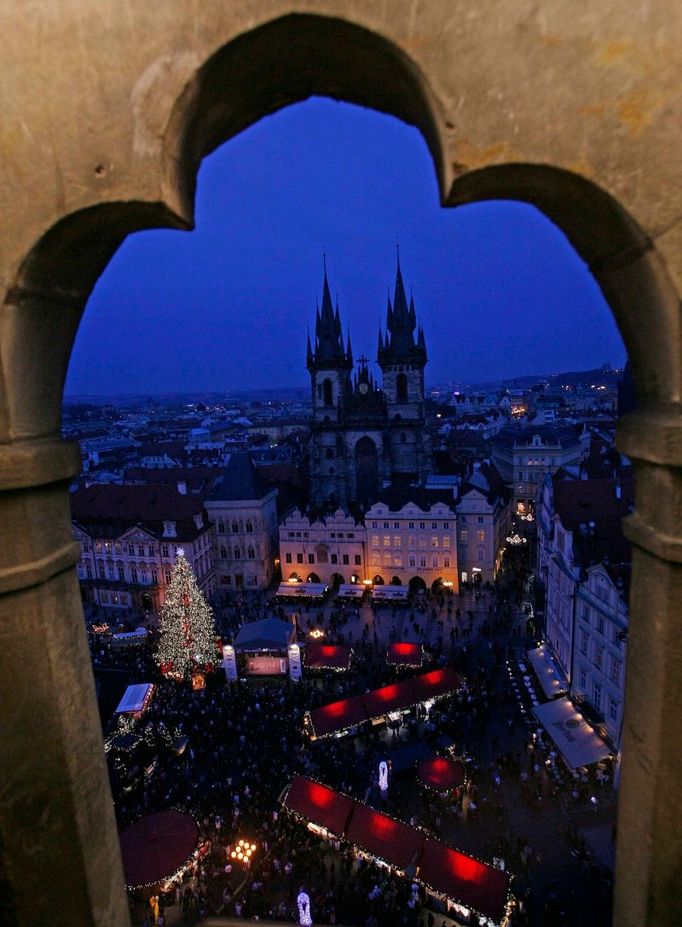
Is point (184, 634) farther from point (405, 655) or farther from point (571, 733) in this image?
point (571, 733)

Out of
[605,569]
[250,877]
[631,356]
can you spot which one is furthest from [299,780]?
[631,356]

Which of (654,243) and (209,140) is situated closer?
(654,243)

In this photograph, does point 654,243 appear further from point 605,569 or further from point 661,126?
point 605,569

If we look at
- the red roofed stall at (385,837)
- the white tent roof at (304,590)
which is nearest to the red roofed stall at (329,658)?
the red roofed stall at (385,837)

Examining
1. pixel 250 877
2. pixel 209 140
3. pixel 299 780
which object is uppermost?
pixel 209 140

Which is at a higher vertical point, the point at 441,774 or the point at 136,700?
the point at 136,700

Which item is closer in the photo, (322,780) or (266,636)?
(322,780)

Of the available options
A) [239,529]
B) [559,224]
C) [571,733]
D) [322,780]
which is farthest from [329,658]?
[559,224]
